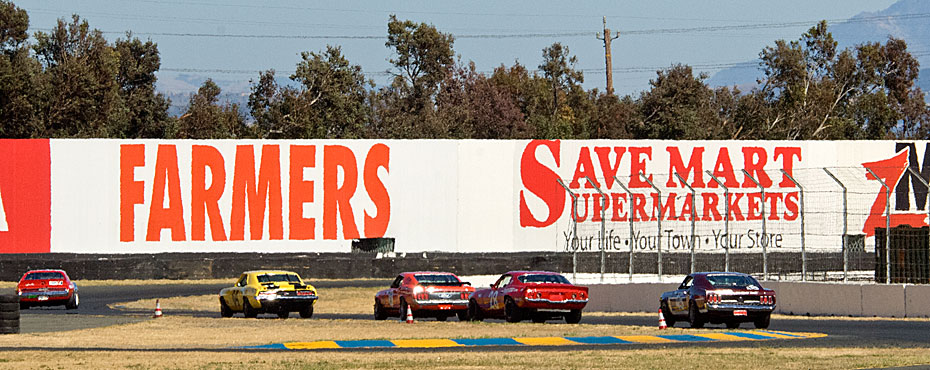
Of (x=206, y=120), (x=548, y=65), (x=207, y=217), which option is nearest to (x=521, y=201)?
(x=207, y=217)

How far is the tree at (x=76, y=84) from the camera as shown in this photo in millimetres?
72000

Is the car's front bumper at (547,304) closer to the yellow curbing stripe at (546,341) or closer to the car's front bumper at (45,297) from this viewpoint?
the yellow curbing stripe at (546,341)

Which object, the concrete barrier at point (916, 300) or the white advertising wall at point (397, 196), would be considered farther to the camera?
the white advertising wall at point (397, 196)

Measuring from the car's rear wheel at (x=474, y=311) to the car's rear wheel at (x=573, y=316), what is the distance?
221cm

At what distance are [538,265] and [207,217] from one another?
13.7 m

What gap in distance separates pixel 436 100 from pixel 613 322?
312ft

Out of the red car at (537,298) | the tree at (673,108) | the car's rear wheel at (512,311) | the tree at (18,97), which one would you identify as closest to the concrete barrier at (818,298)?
the red car at (537,298)

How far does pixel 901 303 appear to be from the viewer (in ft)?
94.6

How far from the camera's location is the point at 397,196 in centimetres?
5509

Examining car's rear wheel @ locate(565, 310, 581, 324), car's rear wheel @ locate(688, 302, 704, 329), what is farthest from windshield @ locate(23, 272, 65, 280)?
car's rear wheel @ locate(688, 302, 704, 329)

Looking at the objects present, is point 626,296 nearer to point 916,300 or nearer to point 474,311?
point 474,311

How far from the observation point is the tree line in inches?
2886

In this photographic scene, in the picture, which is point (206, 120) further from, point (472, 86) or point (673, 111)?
point (472, 86)

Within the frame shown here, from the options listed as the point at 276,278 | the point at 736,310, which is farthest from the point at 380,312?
the point at 736,310
